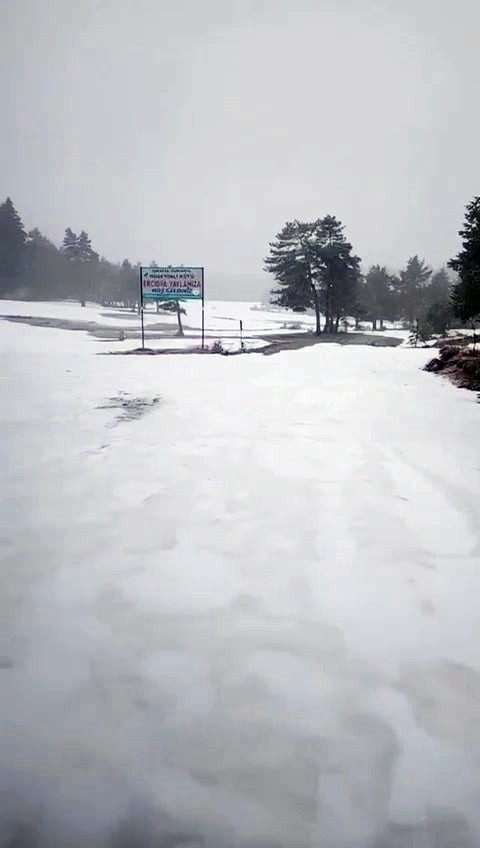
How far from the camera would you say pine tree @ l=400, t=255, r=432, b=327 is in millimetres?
48906

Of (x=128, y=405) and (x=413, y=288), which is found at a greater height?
(x=413, y=288)

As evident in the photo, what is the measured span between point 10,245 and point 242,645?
173ft

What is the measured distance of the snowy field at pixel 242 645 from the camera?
117cm

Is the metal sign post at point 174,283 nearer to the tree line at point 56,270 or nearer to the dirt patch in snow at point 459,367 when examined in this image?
the dirt patch in snow at point 459,367

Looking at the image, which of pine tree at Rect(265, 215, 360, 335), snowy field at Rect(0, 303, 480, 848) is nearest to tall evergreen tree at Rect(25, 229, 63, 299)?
pine tree at Rect(265, 215, 360, 335)

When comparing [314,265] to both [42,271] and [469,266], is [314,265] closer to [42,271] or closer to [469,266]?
[469,266]

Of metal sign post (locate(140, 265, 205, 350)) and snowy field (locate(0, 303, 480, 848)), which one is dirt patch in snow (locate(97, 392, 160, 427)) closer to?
snowy field (locate(0, 303, 480, 848))

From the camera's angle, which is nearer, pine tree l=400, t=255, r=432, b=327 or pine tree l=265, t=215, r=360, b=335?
pine tree l=265, t=215, r=360, b=335

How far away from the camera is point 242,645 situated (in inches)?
68.7

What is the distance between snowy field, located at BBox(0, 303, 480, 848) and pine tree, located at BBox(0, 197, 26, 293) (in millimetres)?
47582

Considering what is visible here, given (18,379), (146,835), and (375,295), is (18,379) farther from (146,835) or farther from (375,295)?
(375,295)

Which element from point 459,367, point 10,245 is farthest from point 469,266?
point 10,245

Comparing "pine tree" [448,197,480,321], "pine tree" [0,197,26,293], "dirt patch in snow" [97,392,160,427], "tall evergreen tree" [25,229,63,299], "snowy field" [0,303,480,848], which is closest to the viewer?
"snowy field" [0,303,480,848]

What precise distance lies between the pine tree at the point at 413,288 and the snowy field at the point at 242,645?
47424 mm
